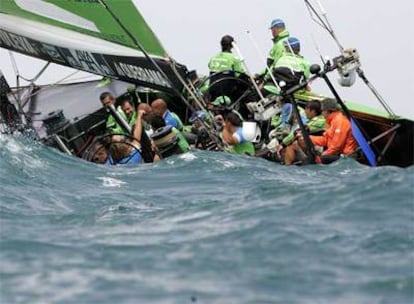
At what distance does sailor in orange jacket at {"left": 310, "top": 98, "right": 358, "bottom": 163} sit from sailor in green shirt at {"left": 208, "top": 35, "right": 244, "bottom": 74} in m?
1.80

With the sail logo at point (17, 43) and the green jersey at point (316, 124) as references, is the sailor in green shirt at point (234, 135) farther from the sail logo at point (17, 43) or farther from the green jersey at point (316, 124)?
the sail logo at point (17, 43)

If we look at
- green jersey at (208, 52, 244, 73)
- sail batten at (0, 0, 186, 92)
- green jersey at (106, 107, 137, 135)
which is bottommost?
green jersey at (106, 107, 137, 135)

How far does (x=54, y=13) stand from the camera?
1210cm

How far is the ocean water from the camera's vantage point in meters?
6.27

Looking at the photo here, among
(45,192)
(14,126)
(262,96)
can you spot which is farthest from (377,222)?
(14,126)

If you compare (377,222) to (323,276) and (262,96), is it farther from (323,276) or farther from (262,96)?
(262,96)

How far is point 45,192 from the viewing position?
9.84 m

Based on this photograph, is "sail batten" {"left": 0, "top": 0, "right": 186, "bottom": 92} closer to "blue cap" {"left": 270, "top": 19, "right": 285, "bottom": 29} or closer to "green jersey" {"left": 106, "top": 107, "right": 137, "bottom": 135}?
"green jersey" {"left": 106, "top": 107, "right": 137, "bottom": 135}

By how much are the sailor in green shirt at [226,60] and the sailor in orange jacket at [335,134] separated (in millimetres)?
1802

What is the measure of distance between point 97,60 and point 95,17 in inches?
17.2

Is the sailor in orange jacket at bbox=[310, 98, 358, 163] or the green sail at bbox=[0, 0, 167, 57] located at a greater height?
the green sail at bbox=[0, 0, 167, 57]

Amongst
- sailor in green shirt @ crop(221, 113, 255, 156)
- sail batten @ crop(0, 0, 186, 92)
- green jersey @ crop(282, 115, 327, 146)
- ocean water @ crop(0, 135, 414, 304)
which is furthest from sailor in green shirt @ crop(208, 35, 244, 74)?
ocean water @ crop(0, 135, 414, 304)

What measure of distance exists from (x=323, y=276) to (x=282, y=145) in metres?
4.97

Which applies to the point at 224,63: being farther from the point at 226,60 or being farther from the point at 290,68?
the point at 290,68
